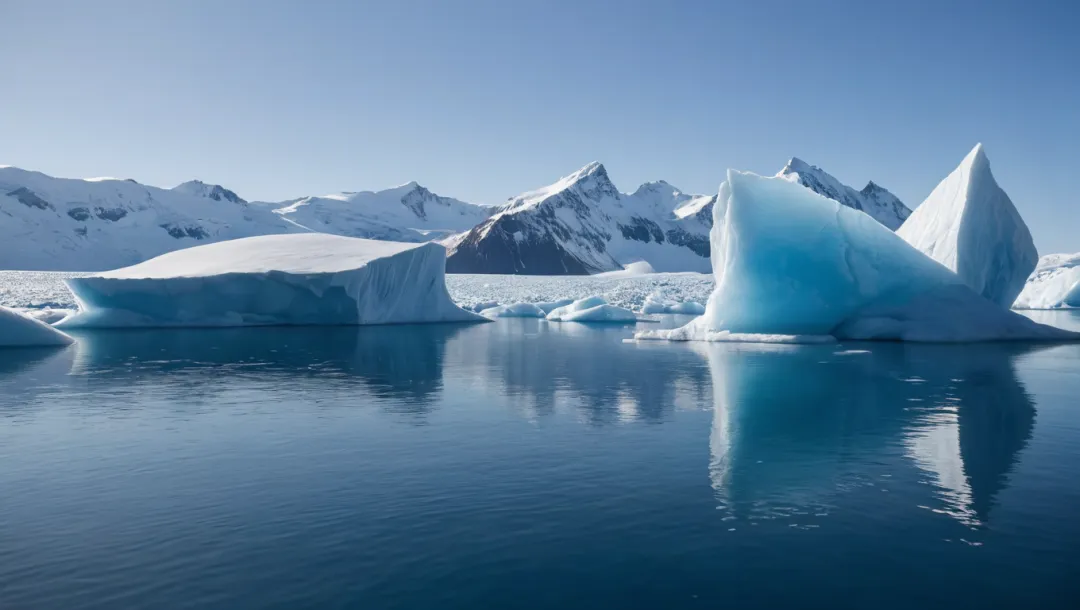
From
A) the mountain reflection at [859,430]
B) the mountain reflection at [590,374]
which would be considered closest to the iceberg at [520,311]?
the mountain reflection at [590,374]

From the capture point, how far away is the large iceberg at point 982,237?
23.7 metres

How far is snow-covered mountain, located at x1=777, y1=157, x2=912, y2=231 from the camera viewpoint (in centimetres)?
17150

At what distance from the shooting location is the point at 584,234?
524ft

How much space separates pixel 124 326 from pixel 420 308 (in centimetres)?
1139

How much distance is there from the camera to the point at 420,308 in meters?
33.1

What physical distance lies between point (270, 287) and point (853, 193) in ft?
581

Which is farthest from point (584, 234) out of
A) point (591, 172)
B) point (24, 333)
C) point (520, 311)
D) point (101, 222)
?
point (24, 333)

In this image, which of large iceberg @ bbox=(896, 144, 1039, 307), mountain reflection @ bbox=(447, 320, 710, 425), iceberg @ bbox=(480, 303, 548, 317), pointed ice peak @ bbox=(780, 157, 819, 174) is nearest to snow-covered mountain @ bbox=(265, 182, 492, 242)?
pointed ice peak @ bbox=(780, 157, 819, 174)

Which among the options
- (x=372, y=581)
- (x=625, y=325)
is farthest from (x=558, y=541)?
(x=625, y=325)

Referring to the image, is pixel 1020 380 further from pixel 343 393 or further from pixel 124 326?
pixel 124 326

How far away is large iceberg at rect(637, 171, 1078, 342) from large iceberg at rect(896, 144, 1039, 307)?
292 cm

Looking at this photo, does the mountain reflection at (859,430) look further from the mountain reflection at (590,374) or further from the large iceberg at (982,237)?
the large iceberg at (982,237)

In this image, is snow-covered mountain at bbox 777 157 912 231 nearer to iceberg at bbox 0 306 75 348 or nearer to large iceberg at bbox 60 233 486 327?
large iceberg at bbox 60 233 486 327

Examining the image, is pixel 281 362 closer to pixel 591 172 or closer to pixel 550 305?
pixel 550 305
